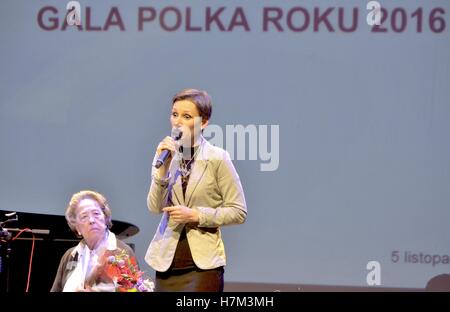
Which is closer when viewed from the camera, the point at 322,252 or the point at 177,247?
the point at 177,247

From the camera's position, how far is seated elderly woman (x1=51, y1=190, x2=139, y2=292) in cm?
357

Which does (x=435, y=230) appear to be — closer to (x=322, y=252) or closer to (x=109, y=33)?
(x=322, y=252)

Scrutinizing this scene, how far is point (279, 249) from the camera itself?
516 centimetres

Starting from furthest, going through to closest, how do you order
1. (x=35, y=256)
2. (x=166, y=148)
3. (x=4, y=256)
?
(x=35, y=256)
(x=4, y=256)
(x=166, y=148)

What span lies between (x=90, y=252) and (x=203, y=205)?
541 mm

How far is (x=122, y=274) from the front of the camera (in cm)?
348

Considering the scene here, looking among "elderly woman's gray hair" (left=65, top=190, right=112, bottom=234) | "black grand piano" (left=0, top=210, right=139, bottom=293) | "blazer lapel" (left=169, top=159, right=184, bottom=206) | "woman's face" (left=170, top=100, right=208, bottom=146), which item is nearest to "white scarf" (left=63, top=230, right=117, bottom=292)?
"elderly woman's gray hair" (left=65, top=190, right=112, bottom=234)

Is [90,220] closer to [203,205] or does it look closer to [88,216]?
[88,216]

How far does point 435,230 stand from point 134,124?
1.87m

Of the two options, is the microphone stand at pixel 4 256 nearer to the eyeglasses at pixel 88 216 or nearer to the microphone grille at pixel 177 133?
the eyeglasses at pixel 88 216

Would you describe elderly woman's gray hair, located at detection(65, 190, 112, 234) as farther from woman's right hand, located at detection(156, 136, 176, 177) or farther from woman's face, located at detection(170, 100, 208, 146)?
woman's face, located at detection(170, 100, 208, 146)

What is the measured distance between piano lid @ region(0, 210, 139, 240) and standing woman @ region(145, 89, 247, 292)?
122 centimetres

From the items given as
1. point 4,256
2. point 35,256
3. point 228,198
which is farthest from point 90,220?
point 35,256
